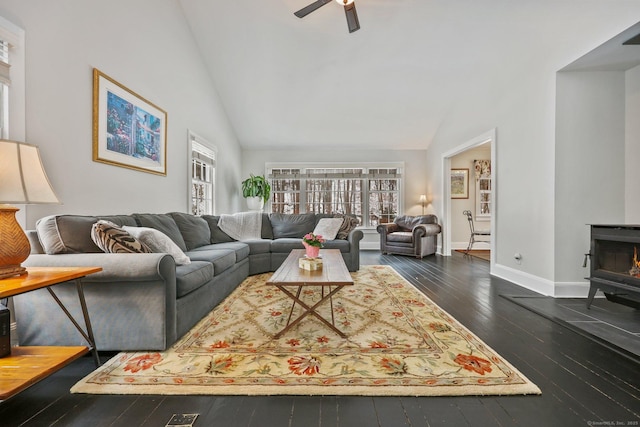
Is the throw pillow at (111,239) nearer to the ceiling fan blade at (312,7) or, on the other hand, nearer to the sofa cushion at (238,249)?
the sofa cushion at (238,249)

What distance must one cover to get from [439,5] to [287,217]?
11.9 feet

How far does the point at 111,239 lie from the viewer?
195 centimetres

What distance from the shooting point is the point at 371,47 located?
4203mm

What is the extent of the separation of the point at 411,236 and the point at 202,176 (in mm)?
4004

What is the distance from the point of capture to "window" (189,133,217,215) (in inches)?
174

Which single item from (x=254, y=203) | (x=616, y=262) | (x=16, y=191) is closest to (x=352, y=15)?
(x=16, y=191)

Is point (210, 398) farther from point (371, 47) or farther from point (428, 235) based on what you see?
point (428, 235)

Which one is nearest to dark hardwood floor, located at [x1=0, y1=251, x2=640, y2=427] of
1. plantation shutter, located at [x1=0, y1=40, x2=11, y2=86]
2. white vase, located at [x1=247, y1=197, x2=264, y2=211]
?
plantation shutter, located at [x1=0, y1=40, x2=11, y2=86]

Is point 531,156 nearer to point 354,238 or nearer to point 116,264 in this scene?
point 354,238

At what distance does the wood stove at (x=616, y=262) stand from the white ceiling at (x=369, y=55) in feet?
5.75

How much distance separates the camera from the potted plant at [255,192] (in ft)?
19.7

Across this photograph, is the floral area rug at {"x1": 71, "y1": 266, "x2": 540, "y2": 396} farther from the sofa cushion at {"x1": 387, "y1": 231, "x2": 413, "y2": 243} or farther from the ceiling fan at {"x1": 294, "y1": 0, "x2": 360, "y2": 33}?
the sofa cushion at {"x1": 387, "y1": 231, "x2": 413, "y2": 243}

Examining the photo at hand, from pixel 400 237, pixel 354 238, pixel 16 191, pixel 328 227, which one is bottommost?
pixel 400 237

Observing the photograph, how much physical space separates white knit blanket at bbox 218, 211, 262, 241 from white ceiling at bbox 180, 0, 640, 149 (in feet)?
7.38
